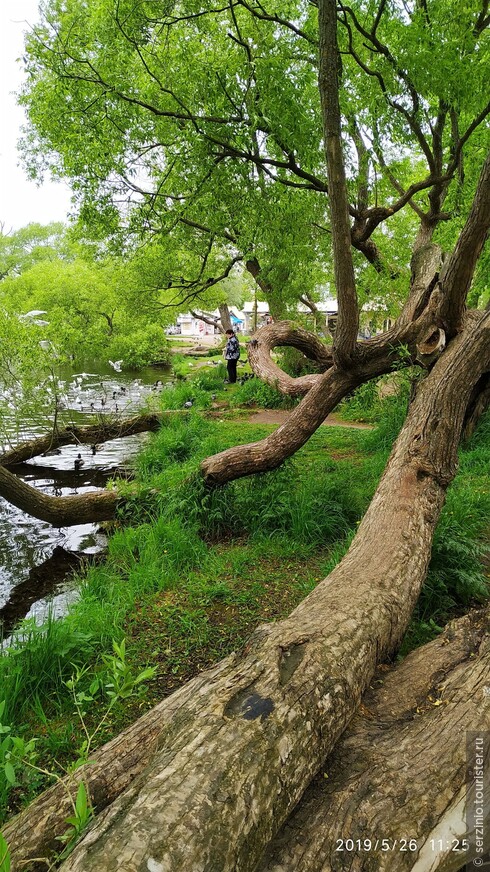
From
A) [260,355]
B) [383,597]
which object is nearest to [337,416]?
[260,355]

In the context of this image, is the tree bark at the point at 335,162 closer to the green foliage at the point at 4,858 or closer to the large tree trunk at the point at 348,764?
the large tree trunk at the point at 348,764

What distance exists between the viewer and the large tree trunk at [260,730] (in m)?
1.20

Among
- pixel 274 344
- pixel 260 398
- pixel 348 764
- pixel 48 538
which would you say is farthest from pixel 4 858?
pixel 260 398

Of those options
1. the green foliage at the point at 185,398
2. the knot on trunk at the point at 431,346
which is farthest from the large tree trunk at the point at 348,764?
the green foliage at the point at 185,398

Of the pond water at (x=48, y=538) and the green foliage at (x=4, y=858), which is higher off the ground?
the green foliage at (x=4, y=858)

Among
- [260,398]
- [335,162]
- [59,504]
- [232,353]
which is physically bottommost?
[59,504]

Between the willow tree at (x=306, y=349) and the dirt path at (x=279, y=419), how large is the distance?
3147 millimetres

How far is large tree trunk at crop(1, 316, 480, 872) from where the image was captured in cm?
120

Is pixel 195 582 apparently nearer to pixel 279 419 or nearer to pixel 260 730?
pixel 260 730

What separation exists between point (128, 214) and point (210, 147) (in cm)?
210

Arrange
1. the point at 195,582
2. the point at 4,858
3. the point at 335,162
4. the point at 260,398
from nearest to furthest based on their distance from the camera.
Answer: the point at 4,858 → the point at 335,162 → the point at 195,582 → the point at 260,398

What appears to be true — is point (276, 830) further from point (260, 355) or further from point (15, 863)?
point (260, 355)

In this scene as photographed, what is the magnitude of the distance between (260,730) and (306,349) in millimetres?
5360

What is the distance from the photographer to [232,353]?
15.3 m
